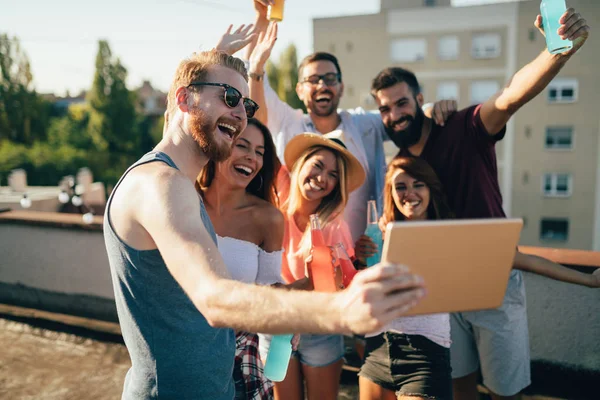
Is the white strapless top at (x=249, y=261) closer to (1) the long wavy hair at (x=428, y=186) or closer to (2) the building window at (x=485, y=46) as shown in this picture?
(1) the long wavy hair at (x=428, y=186)

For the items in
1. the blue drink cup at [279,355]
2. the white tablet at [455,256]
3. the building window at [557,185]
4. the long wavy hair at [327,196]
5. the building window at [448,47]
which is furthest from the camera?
the building window at [448,47]

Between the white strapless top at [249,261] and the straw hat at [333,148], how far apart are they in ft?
2.65

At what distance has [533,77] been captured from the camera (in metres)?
2.28

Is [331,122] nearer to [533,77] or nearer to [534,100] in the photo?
[533,77]

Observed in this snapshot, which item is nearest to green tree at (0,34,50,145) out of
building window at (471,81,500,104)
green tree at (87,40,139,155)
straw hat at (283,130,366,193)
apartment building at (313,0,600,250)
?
green tree at (87,40,139,155)

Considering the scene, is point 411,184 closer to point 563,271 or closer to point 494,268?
point 563,271

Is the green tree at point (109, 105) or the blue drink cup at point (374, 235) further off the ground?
the green tree at point (109, 105)

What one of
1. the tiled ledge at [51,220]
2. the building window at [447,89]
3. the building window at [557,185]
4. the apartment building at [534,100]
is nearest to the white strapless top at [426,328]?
the tiled ledge at [51,220]

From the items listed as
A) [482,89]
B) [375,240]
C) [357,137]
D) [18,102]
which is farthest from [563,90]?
[18,102]

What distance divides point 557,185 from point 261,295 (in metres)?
30.1

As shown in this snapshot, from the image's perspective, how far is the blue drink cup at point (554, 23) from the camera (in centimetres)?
209

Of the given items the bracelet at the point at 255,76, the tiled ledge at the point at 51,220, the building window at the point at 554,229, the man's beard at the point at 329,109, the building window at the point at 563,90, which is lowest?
the building window at the point at 554,229

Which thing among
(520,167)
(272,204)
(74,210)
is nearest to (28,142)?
(74,210)

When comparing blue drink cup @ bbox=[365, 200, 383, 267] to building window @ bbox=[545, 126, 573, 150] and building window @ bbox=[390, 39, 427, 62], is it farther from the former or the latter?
building window @ bbox=[545, 126, 573, 150]
